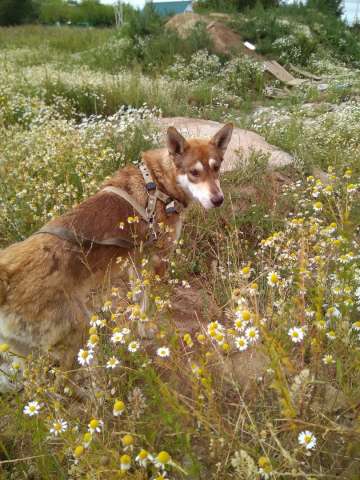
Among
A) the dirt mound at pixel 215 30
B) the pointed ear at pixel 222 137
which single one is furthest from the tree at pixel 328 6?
the pointed ear at pixel 222 137

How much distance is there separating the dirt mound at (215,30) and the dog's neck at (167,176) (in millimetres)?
11762

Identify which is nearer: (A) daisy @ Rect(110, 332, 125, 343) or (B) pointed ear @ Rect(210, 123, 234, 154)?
(A) daisy @ Rect(110, 332, 125, 343)

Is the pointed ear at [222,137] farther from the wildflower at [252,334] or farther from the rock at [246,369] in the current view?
the wildflower at [252,334]

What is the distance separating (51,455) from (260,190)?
380cm

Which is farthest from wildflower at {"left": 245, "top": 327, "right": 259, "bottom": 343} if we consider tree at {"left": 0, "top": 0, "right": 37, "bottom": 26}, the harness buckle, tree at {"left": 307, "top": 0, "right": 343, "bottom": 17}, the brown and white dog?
tree at {"left": 0, "top": 0, "right": 37, "bottom": 26}

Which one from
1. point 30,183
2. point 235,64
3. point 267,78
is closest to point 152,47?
point 235,64

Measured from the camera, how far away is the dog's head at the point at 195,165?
3396 millimetres

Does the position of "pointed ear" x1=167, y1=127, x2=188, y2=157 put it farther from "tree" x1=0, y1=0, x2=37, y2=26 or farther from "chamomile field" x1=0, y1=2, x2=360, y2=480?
"tree" x1=0, y1=0, x2=37, y2=26

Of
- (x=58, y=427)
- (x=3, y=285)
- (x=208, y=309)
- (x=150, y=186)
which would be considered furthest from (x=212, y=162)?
(x=58, y=427)

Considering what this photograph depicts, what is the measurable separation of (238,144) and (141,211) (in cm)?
312

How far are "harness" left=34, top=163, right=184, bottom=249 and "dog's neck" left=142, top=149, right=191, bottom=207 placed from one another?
0.28 feet

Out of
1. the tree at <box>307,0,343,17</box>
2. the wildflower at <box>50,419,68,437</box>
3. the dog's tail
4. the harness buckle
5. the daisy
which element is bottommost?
the wildflower at <box>50,419,68,437</box>

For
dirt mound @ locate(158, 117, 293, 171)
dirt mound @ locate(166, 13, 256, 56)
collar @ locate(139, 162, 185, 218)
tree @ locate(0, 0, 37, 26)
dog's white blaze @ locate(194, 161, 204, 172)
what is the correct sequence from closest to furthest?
collar @ locate(139, 162, 185, 218) < dog's white blaze @ locate(194, 161, 204, 172) < dirt mound @ locate(158, 117, 293, 171) < dirt mound @ locate(166, 13, 256, 56) < tree @ locate(0, 0, 37, 26)

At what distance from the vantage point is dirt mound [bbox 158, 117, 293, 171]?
17.3 feet
